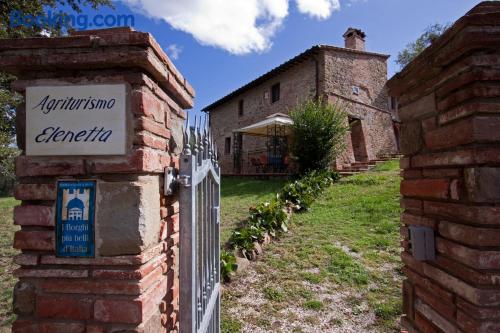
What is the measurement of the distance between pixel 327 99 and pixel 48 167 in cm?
1213

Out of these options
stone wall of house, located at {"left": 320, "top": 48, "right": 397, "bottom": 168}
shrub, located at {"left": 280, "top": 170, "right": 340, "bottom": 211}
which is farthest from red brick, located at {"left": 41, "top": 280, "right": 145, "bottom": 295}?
stone wall of house, located at {"left": 320, "top": 48, "right": 397, "bottom": 168}

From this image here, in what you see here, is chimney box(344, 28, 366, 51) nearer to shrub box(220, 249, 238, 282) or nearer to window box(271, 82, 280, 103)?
window box(271, 82, 280, 103)

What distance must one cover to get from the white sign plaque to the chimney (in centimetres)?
1562

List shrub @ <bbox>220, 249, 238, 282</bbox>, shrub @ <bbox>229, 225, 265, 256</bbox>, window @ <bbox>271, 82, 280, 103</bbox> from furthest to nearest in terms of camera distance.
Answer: window @ <bbox>271, 82, 280, 103</bbox> → shrub @ <bbox>229, 225, 265, 256</bbox> → shrub @ <bbox>220, 249, 238, 282</bbox>

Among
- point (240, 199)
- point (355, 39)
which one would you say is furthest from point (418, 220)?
point (355, 39)

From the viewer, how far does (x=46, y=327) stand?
1312 millimetres

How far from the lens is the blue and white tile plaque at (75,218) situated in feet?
4.34

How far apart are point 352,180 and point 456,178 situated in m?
7.68

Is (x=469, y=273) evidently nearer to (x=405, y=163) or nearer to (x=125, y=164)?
(x=405, y=163)

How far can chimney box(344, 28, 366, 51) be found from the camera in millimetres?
15030

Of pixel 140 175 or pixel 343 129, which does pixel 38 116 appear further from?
pixel 343 129

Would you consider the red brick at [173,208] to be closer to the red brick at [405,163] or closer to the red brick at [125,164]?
the red brick at [125,164]

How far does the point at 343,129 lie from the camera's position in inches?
383

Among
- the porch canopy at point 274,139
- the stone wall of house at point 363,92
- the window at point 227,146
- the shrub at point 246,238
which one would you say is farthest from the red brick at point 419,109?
the window at point 227,146
